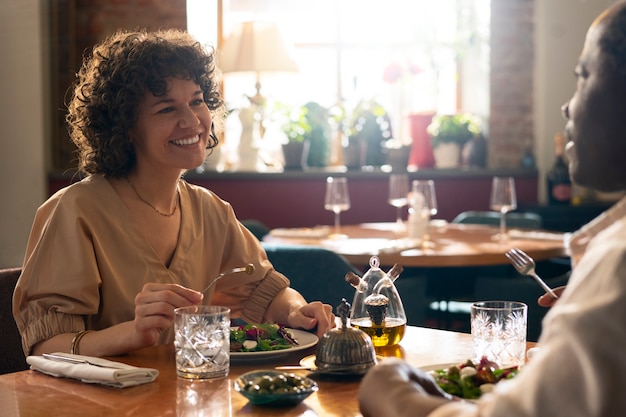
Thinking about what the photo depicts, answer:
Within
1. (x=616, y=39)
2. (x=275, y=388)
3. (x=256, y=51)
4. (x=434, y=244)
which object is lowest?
(x=434, y=244)

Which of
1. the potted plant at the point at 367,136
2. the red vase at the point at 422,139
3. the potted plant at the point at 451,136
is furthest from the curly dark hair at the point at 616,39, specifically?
the red vase at the point at 422,139

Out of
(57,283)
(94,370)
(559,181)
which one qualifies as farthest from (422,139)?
(94,370)

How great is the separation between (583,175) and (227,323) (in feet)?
2.43

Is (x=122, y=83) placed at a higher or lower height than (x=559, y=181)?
higher

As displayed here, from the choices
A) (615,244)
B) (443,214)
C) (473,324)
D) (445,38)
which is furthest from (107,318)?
(445,38)

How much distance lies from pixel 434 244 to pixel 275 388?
256 cm

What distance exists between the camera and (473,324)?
1.67 metres

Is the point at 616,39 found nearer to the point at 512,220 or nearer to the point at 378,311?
the point at 378,311

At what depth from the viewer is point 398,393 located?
1124 mm

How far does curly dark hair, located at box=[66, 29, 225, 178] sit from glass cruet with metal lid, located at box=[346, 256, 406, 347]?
70cm

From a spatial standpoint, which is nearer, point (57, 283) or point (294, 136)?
point (57, 283)

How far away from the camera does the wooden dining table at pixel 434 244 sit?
3506 millimetres

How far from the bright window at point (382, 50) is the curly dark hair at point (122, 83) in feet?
12.5

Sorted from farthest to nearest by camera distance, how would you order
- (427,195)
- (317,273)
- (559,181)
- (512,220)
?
(559,181), (512,220), (427,195), (317,273)
